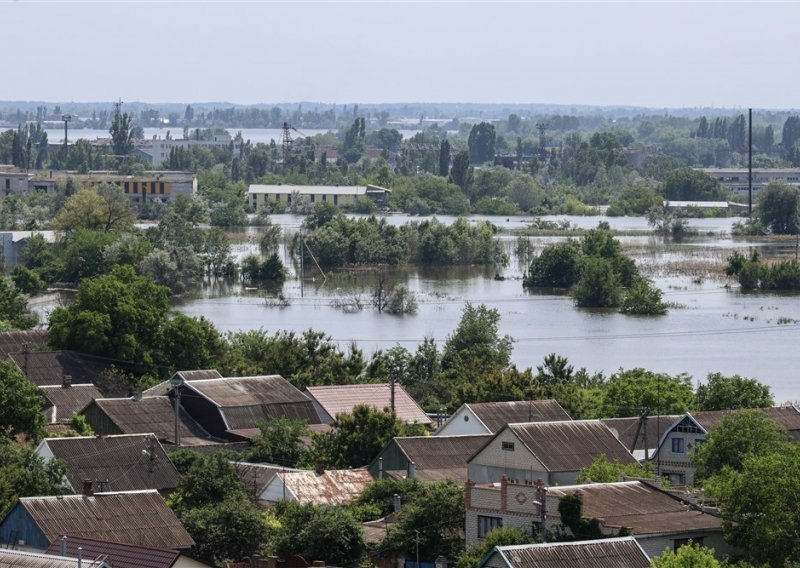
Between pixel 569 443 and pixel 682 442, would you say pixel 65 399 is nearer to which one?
pixel 569 443

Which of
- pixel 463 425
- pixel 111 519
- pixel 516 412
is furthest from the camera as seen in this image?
pixel 516 412

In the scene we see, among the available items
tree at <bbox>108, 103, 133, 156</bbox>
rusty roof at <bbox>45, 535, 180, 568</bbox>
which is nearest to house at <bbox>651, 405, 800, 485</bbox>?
rusty roof at <bbox>45, 535, 180, 568</bbox>

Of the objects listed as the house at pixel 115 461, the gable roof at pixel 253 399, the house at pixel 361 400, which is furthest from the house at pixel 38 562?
the house at pixel 361 400

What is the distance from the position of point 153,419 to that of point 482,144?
8726cm

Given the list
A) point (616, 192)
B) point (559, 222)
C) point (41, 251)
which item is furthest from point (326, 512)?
point (616, 192)

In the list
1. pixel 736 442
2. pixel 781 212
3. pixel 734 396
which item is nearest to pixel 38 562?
pixel 736 442

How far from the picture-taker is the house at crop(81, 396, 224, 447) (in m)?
19.7

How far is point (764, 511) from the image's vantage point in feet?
42.5

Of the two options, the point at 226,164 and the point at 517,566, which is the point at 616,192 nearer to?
the point at 226,164

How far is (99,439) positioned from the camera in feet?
56.7

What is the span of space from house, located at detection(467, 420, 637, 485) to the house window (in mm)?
2378

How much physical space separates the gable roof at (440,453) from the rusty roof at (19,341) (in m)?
7.30

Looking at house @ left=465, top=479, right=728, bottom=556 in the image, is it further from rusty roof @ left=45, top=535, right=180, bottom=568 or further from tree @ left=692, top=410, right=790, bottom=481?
rusty roof @ left=45, top=535, right=180, bottom=568

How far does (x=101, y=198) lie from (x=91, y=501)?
37.5m
